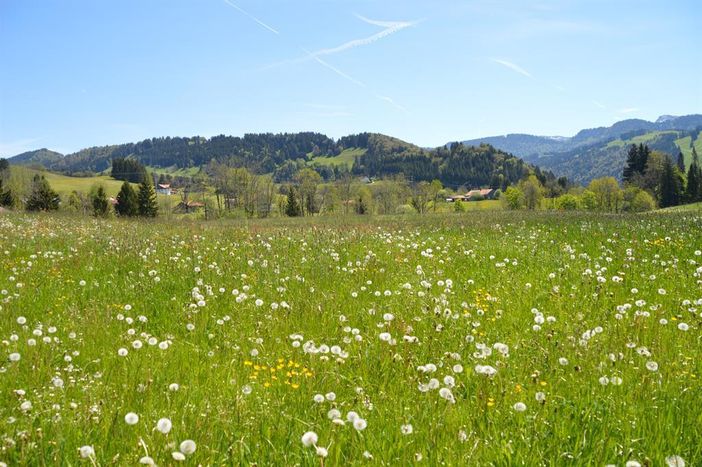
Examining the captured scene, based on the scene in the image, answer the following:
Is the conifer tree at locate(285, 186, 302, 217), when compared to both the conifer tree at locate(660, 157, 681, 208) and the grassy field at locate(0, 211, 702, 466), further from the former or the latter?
the grassy field at locate(0, 211, 702, 466)

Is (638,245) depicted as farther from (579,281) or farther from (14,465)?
(14,465)

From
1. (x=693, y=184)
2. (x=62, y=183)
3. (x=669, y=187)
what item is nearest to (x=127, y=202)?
(x=669, y=187)

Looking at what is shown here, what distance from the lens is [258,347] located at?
464 cm

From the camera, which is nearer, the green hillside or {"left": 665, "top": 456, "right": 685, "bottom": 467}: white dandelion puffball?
{"left": 665, "top": 456, "right": 685, "bottom": 467}: white dandelion puffball

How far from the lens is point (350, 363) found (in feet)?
13.6

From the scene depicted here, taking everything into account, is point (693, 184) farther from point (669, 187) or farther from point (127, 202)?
point (127, 202)

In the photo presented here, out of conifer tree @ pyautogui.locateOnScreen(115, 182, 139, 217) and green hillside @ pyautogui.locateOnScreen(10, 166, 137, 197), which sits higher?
green hillside @ pyautogui.locateOnScreen(10, 166, 137, 197)

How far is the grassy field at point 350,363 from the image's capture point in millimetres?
2611

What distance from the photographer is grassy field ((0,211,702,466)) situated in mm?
2611

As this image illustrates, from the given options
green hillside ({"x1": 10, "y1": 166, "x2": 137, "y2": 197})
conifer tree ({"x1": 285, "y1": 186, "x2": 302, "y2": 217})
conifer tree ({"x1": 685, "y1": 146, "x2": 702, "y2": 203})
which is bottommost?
conifer tree ({"x1": 285, "y1": 186, "x2": 302, "y2": 217})

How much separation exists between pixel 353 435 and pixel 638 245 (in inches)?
373

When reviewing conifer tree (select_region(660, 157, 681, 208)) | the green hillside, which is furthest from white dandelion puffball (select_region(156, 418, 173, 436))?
the green hillside

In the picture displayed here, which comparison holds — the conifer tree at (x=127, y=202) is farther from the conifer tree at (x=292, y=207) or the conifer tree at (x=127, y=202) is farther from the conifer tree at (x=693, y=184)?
the conifer tree at (x=693, y=184)

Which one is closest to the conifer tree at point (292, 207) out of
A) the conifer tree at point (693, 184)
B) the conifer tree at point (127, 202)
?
the conifer tree at point (127, 202)
